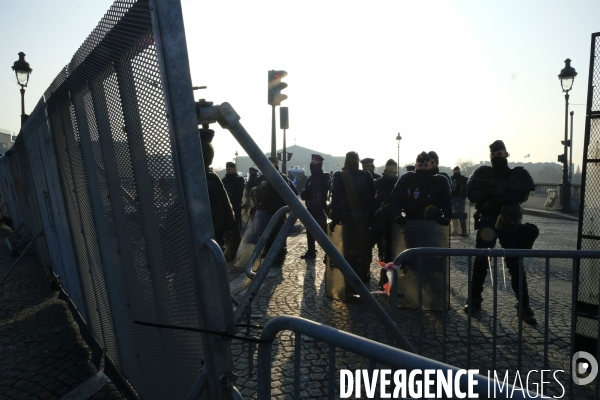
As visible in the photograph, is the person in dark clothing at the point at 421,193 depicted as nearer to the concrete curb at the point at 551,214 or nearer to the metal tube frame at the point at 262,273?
the metal tube frame at the point at 262,273

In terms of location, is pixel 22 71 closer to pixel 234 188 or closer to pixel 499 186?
pixel 234 188

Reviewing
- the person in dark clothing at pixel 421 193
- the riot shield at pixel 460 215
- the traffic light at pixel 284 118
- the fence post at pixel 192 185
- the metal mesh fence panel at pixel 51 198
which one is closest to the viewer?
the fence post at pixel 192 185

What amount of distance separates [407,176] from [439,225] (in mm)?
852

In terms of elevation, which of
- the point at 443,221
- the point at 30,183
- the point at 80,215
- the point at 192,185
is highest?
the point at 192,185

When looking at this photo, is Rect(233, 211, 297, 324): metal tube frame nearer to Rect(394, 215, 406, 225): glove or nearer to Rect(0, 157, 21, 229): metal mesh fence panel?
Rect(394, 215, 406, 225): glove

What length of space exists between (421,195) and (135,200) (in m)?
3.99

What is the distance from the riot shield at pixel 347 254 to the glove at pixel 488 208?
4.58 ft

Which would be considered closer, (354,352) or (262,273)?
(354,352)

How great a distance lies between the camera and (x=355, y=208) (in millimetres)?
5711

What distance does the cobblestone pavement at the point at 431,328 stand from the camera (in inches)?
131

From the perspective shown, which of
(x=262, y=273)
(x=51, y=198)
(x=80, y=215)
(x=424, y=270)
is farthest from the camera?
(x=424, y=270)

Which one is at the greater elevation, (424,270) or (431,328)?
(424,270)

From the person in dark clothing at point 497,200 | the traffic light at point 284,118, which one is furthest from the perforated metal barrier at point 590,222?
the traffic light at point 284,118

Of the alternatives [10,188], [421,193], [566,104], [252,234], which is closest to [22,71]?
[10,188]
